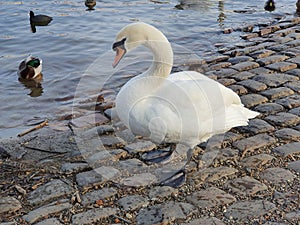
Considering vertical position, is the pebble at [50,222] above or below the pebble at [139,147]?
below

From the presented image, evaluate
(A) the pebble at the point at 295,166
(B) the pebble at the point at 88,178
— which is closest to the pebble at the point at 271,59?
(A) the pebble at the point at 295,166

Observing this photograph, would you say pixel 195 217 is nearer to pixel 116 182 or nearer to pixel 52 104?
pixel 116 182

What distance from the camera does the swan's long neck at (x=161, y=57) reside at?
4121 millimetres

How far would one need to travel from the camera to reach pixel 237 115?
434 cm

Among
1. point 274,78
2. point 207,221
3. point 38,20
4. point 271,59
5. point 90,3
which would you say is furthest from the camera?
point 90,3

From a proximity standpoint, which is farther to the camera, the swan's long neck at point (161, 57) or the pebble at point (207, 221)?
the swan's long neck at point (161, 57)

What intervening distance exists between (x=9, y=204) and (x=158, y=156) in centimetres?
147

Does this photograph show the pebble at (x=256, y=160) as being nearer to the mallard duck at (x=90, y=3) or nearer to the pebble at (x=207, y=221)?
the pebble at (x=207, y=221)

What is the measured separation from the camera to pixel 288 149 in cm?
444

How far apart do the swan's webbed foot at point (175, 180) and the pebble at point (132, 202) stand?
0.31 metres

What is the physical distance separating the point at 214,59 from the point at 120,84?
156 centimetres

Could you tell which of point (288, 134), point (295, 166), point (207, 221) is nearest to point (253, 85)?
point (288, 134)

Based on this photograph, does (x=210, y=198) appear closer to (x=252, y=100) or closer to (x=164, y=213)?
(x=164, y=213)

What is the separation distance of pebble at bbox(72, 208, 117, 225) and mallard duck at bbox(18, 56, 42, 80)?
4693 millimetres
